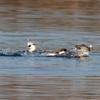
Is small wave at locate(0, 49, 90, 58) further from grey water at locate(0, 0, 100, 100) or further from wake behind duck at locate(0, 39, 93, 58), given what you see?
grey water at locate(0, 0, 100, 100)

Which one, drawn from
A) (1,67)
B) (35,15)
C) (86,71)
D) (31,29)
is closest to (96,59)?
(86,71)

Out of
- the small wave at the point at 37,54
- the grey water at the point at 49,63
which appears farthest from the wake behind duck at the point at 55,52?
the grey water at the point at 49,63

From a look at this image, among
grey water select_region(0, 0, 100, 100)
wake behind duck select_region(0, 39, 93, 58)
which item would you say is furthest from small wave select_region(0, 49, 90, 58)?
grey water select_region(0, 0, 100, 100)

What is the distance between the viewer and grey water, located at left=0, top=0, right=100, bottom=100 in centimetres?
870

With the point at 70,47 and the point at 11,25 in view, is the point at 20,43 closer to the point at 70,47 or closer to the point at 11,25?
the point at 70,47

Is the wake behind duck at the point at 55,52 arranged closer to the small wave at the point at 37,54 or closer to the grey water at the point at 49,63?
the small wave at the point at 37,54

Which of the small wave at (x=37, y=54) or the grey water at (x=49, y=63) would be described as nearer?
the grey water at (x=49, y=63)

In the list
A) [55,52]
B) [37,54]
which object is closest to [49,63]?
[37,54]

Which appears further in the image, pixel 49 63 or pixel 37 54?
pixel 37 54

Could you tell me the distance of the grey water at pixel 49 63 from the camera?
8695mm

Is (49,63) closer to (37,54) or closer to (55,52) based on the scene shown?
(37,54)

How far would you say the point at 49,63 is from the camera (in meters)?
12.5

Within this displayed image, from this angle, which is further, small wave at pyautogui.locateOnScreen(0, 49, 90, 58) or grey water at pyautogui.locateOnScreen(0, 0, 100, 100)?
small wave at pyautogui.locateOnScreen(0, 49, 90, 58)

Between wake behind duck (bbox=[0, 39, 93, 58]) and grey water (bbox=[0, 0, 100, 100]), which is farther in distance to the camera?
wake behind duck (bbox=[0, 39, 93, 58])
